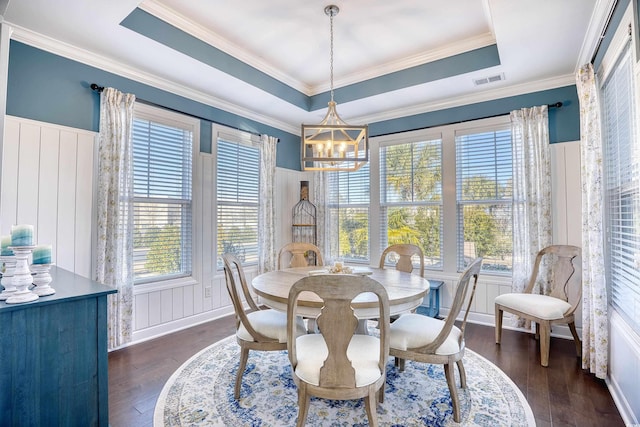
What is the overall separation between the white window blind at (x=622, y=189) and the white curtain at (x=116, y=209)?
385cm

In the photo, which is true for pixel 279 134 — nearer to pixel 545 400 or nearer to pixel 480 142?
pixel 480 142

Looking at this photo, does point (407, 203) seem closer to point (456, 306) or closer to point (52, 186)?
point (456, 306)

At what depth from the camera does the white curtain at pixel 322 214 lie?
493 centimetres

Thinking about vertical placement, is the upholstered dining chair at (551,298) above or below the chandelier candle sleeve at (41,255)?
below

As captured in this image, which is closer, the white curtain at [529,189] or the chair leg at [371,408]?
the chair leg at [371,408]

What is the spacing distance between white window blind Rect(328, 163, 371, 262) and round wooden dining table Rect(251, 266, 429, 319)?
2.00 metres

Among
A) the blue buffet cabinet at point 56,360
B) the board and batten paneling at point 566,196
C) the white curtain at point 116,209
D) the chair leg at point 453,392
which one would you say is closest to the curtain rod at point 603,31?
the board and batten paneling at point 566,196

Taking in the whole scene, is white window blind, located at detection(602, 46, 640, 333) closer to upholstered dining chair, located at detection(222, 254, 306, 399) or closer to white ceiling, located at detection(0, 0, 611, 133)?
white ceiling, located at detection(0, 0, 611, 133)

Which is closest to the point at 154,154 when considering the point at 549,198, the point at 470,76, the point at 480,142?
the point at 470,76

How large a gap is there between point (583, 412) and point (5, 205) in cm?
429

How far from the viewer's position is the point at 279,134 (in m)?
4.93

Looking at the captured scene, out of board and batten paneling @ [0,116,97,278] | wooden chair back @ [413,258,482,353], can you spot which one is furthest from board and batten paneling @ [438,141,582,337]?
board and batten paneling @ [0,116,97,278]

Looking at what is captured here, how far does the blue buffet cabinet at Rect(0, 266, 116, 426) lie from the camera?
4.48 ft

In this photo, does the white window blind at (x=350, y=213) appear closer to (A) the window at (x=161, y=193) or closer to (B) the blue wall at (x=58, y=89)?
(A) the window at (x=161, y=193)
